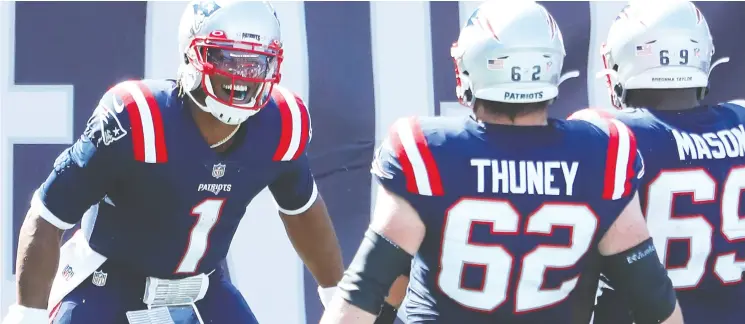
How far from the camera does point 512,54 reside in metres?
1.94

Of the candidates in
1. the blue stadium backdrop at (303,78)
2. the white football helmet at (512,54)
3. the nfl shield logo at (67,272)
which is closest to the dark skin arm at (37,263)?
the nfl shield logo at (67,272)

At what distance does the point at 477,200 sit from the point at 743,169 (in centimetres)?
75

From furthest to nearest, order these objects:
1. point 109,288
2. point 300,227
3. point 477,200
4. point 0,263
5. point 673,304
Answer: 1. point 0,263
2. point 300,227
3. point 109,288
4. point 673,304
5. point 477,200

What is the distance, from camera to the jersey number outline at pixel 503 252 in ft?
6.08

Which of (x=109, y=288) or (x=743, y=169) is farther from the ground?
(x=743, y=169)

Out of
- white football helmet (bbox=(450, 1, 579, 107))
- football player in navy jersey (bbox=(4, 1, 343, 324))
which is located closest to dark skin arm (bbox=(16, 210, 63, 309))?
football player in navy jersey (bbox=(4, 1, 343, 324))

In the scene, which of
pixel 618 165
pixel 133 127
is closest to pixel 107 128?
pixel 133 127

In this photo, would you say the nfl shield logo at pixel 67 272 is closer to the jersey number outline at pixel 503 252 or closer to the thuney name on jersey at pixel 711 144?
the jersey number outline at pixel 503 252

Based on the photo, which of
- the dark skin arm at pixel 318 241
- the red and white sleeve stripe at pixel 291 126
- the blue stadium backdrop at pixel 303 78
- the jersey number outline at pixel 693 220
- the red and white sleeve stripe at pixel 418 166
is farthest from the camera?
the blue stadium backdrop at pixel 303 78

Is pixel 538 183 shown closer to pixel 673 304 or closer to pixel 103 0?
pixel 673 304

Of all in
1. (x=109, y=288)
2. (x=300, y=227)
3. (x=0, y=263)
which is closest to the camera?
(x=109, y=288)

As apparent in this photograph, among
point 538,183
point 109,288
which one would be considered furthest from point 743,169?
point 109,288

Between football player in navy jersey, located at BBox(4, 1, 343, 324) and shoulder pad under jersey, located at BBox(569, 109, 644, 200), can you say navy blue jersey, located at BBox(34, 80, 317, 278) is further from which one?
shoulder pad under jersey, located at BBox(569, 109, 644, 200)

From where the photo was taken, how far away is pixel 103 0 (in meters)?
3.41
